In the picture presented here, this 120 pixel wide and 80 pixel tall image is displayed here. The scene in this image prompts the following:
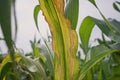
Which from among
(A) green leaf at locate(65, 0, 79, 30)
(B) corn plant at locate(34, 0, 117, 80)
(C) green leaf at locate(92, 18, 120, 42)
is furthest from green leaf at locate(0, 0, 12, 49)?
(C) green leaf at locate(92, 18, 120, 42)

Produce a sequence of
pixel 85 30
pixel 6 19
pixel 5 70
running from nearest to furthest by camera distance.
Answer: pixel 6 19 → pixel 5 70 → pixel 85 30

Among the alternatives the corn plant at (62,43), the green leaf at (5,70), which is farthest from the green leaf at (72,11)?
Result: the green leaf at (5,70)

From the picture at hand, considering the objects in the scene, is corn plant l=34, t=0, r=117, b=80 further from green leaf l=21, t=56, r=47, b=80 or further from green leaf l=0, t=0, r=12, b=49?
green leaf l=0, t=0, r=12, b=49

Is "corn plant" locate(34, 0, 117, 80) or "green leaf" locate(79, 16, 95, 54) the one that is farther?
"green leaf" locate(79, 16, 95, 54)

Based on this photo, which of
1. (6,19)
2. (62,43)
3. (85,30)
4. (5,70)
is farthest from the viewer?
(85,30)

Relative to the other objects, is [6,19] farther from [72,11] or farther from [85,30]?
[85,30]

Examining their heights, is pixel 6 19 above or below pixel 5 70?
above

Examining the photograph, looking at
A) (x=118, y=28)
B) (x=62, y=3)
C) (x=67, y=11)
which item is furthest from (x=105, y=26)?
(x=62, y=3)

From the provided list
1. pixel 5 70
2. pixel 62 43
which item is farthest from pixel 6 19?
pixel 5 70

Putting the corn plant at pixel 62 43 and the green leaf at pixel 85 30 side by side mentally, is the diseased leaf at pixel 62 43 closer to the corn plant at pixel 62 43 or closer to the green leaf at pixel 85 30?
the corn plant at pixel 62 43

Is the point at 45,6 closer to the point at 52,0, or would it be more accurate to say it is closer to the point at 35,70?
the point at 52,0

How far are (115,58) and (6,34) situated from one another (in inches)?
24.8

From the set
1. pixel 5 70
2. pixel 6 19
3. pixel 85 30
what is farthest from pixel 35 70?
pixel 6 19

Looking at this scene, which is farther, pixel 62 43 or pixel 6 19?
pixel 62 43
